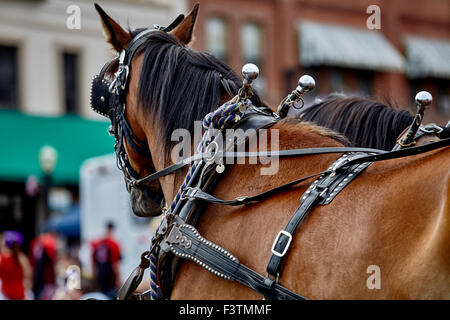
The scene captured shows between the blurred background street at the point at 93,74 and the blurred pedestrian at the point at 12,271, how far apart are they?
2 cm

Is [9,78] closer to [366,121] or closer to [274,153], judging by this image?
[366,121]

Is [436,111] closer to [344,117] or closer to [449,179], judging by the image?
[344,117]

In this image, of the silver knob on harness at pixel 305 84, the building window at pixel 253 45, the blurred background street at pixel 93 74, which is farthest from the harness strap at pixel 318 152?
the building window at pixel 253 45

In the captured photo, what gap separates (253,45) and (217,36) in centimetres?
165

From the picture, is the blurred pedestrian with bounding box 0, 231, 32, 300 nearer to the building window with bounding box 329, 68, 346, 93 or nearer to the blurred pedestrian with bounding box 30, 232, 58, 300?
the blurred pedestrian with bounding box 30, 232, 58, 300

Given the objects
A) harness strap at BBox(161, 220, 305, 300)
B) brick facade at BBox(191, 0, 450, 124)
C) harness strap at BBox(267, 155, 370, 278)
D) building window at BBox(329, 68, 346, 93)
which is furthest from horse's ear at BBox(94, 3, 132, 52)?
building window at BBox(329, 68, 346, 93)

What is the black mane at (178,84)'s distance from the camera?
3.62m

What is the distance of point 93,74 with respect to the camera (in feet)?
55.9

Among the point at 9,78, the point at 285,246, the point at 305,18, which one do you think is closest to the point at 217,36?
the point at 305,18

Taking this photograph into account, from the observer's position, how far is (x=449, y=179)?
8.52ft

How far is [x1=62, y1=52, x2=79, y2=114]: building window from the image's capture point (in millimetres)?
21312

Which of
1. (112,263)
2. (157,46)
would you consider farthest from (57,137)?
(157,46)

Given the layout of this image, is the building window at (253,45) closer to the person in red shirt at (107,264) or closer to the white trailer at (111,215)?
the white trailer at (111,215)

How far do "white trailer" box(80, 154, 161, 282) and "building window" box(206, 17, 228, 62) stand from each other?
9.38 m
